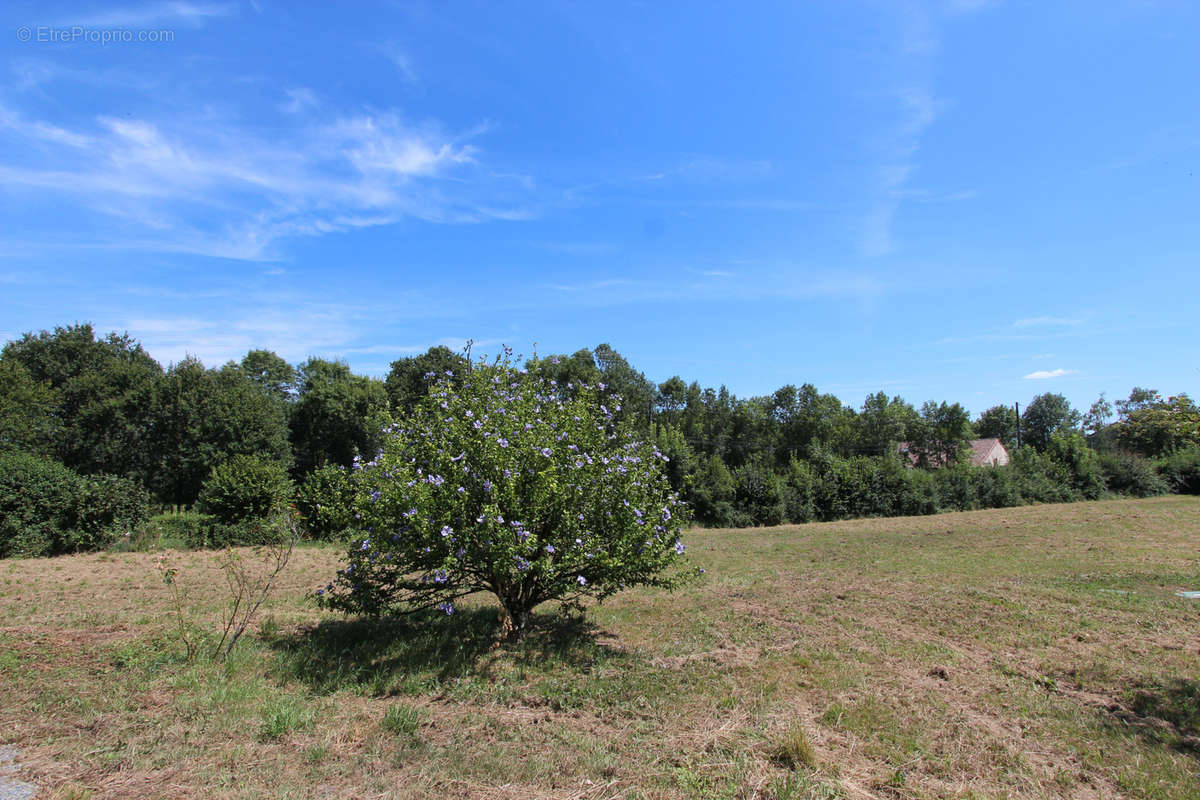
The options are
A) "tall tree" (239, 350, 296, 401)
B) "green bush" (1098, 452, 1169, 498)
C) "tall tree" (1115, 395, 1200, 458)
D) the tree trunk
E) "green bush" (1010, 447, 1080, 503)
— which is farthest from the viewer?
"tall tree" (239, 350, 296, 401)

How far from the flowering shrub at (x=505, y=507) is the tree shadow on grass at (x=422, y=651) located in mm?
501

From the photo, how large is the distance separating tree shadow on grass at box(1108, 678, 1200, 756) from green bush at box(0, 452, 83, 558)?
21.6 meters

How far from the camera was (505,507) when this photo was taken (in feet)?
19.0

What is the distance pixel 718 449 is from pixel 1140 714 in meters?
42.0

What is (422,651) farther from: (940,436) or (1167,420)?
(940,436)

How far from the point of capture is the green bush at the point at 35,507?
15.1 m

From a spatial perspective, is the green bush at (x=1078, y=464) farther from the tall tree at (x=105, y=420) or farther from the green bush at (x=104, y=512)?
the tall tree at (x=105, y=420)

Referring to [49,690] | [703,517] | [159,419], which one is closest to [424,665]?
[49,690]

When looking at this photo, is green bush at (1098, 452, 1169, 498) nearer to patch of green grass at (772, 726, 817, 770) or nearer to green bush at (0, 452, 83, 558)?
patch of green grass at (772, 726, 817, 770)

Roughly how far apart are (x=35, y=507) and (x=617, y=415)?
55.6 feet

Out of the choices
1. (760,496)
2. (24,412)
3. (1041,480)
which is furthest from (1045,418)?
(24,412)

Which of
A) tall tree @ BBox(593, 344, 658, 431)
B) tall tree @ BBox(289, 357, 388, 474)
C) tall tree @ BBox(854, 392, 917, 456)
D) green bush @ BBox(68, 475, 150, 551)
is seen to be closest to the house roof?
tall tree @ BBox(854, 392, 917, 456)

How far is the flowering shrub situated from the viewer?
5.62m

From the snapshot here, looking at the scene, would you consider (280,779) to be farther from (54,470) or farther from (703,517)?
(703,517)
